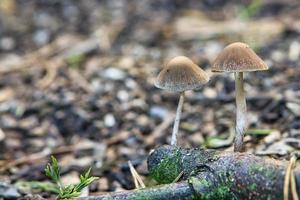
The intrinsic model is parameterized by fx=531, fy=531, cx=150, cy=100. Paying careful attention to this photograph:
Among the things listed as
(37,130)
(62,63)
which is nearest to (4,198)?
(37,130)

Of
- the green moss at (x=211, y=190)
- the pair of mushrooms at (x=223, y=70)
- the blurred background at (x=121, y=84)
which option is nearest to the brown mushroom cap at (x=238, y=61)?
the pair of mushrooms at (x=223, y=70)

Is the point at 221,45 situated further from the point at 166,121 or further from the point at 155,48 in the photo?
the point at 166,121

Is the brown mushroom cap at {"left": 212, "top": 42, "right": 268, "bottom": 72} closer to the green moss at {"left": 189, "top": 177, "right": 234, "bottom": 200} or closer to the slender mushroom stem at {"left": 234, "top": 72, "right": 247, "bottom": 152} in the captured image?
the slender mushroom stem at {"left": 234, "top": 72, "right": 247, "bottom": 152}

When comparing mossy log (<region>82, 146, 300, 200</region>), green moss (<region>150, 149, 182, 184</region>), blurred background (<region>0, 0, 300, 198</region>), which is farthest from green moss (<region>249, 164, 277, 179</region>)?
blurred background (<region>0, 0, 300, 198</region>)

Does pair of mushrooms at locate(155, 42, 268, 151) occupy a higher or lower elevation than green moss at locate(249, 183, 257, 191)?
higher

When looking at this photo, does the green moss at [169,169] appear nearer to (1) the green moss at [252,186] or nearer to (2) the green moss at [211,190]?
(2) the green moss at [211,190]

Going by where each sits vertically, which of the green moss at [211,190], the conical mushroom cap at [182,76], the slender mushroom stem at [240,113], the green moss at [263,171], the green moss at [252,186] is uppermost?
the conical mushroom cap at [182,76]
